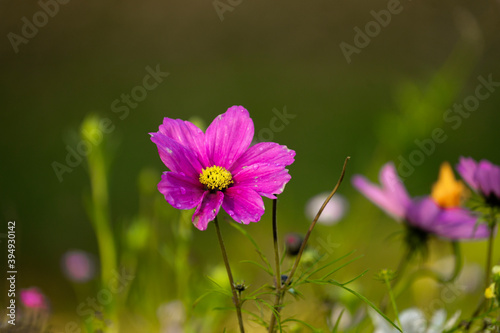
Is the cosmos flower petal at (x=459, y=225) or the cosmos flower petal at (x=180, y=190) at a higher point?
the cosmos flower petal at (x=180, y=190)

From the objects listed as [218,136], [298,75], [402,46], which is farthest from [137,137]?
[218,136]

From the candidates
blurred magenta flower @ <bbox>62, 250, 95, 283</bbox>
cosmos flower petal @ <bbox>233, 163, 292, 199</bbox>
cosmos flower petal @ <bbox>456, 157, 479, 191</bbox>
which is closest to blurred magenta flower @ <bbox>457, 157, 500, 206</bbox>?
cosmos flower petal @ <bbox>456, 157, 479, 191</bbox>

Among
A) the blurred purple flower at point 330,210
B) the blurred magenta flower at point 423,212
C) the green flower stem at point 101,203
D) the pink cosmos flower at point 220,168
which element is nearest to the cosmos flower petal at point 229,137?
the pink cosmos flower at point 220,168

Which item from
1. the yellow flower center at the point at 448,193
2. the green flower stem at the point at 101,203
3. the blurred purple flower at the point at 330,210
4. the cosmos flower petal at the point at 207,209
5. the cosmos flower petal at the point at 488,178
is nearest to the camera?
the cosmos flower petal at the point at 207,209

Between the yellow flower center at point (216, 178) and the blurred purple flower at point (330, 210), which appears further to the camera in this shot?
the blurred purple flower at point (330, 210)

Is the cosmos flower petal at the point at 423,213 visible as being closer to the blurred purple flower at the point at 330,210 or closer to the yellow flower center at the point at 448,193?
the yellow flower center at the point at 448,193

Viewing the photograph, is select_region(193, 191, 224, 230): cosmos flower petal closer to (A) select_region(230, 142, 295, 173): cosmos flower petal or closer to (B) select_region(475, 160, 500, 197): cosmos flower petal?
(A) select_region(230, 142, 295, 173): cosmos flower petal

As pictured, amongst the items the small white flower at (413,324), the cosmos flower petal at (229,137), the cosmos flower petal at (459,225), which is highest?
the cosmos flower petal at (229,137)
